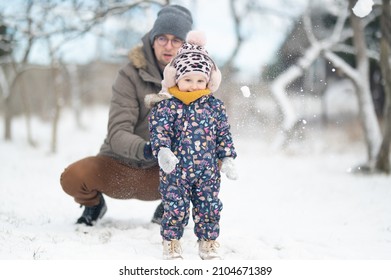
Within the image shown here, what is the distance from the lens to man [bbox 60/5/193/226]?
3.19m

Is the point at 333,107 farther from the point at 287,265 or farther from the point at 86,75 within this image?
the point at 287,265

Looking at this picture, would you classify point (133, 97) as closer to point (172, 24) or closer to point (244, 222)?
point (172, 24)

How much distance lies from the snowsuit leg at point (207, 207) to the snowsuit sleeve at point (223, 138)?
149mm

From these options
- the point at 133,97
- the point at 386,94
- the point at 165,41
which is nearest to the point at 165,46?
the point at 165,41

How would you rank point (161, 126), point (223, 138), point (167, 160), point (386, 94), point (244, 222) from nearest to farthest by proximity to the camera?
point (167, 160)
point (161, 126)
point (223, 138)
point (244, 222)
point (386, 94)

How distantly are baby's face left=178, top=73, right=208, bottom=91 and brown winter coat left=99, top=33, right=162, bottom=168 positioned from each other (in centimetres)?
65

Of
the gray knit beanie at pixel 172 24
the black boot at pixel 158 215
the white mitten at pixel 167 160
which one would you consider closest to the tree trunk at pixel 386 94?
the gray knit beanie at pixel 172 24

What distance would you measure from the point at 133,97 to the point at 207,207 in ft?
3.55

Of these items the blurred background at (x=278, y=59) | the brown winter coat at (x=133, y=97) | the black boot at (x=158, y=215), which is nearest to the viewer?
the brown winter coat at (x=133, y=97)

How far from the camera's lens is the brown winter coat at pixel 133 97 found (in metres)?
3.16

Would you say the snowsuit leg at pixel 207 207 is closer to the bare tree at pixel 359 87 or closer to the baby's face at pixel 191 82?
the baby's face at pixel 191 82

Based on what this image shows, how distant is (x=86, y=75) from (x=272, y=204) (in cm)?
1800

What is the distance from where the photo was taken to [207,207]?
2.64 meters

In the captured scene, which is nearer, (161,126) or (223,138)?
(161,126)
